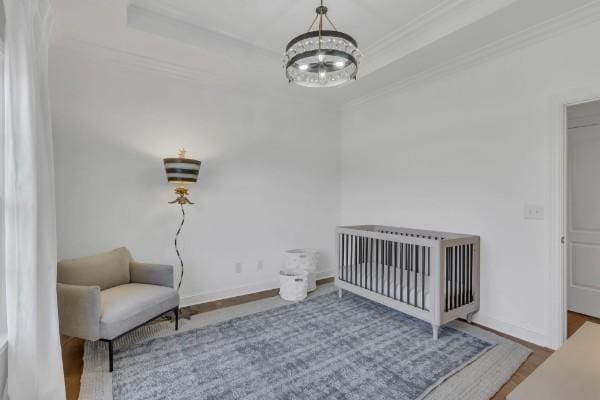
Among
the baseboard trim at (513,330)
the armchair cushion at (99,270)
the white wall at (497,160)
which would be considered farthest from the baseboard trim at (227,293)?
the baseboard trim at (513,330)

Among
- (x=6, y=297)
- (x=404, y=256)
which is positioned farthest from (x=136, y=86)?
(x=404, y=256)

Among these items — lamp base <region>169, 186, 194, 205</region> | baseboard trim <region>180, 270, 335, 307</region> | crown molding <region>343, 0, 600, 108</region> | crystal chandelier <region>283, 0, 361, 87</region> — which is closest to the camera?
crystal chandelier <region>283, 0, 361, 87</region>

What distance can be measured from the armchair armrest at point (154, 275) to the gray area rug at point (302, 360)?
0.41m

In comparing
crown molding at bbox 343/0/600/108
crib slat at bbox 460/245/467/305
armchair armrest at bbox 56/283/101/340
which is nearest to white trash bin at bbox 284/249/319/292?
crib slat at bbox 460/245/467/305

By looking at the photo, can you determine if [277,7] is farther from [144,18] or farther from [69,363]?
[69,363]

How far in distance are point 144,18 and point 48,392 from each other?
8.65 feet

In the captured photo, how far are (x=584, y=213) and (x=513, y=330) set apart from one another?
1582 millimetres

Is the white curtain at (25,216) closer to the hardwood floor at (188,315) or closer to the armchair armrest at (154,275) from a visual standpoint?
the hardwood floor at (188,315)

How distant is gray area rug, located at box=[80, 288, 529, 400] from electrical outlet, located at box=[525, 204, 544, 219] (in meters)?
1.04

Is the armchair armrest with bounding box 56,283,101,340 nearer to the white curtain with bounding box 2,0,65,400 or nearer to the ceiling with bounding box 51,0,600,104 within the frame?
the white curtain with bounding box 2,0,65,400

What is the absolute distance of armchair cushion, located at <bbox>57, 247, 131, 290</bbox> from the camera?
225cm

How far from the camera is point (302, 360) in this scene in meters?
2.15

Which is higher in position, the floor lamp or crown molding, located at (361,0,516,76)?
crown molding, located at (361,0,516,76)

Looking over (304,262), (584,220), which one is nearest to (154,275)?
(304,262)
